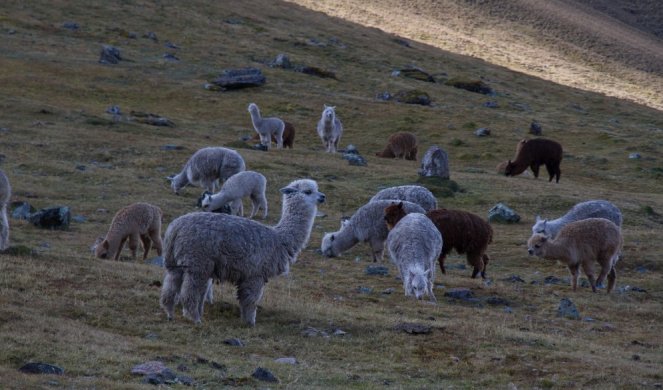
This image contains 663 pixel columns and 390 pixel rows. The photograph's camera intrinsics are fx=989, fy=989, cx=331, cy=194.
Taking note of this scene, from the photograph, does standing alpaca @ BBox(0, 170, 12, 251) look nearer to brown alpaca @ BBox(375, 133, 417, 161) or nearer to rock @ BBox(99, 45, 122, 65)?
brown alpaca @ BBox(375, 133, 417, 161)

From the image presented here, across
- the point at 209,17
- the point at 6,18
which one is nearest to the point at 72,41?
the point at 6,18

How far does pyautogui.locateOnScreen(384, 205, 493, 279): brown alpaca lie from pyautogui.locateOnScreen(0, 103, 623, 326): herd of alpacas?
0.02 m

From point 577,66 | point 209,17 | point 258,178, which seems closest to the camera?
point 258,178

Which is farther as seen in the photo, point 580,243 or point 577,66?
point 577,66

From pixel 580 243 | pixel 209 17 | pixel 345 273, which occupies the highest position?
pixel 209 17

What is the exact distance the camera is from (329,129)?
136ft

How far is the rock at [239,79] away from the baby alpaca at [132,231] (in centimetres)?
3531

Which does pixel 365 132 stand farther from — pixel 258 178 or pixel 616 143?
pixel 258 178

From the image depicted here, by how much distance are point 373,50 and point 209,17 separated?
42.4 feet

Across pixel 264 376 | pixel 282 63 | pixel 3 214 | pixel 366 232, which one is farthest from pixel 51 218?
pixel 282 63

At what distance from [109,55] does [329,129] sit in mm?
20190

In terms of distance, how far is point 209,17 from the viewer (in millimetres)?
76312

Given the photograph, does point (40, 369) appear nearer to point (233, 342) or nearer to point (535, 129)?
point (233, 342)

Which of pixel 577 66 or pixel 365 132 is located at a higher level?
pixel 577 66
